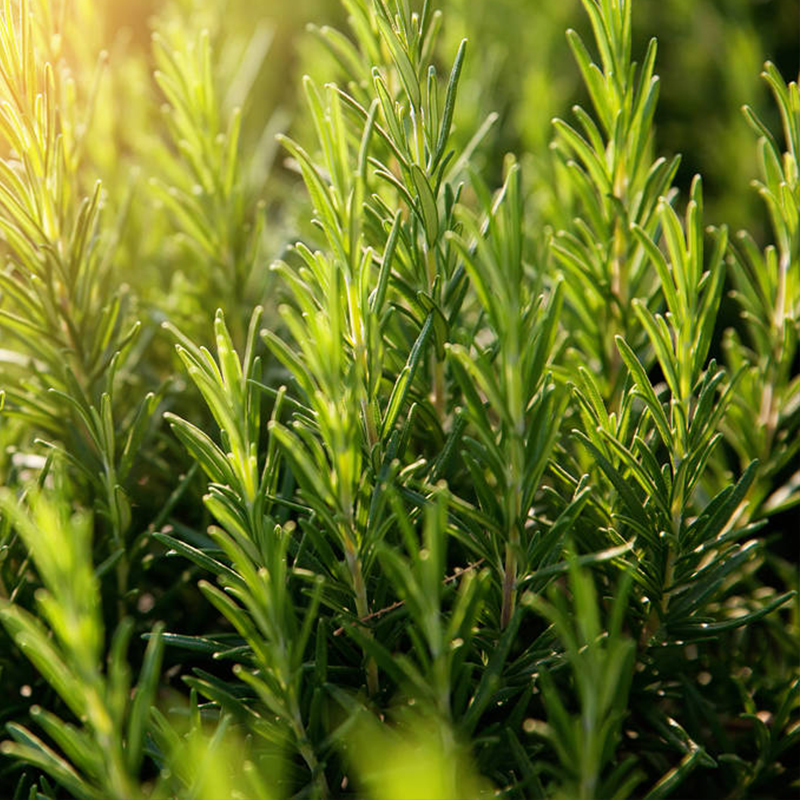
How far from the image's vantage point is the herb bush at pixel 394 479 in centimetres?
35

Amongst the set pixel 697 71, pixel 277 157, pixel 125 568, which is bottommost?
pixel 125 568

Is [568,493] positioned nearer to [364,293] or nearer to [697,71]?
[364,293]

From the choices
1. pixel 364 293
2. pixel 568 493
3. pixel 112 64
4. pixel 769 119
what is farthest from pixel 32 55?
pixel 769 119

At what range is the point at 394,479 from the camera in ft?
1.33

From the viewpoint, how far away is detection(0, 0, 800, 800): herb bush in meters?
0.35

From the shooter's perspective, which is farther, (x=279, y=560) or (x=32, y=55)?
(x=32, y=55)

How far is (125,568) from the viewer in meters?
0.50

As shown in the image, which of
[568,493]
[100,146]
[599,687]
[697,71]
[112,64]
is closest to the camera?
[599,687]

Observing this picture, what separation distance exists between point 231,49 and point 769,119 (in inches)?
23.3

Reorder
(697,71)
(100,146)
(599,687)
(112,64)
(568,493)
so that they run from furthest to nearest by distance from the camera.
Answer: (697,71), (112,64), (100,146), (568,493), (599,687)

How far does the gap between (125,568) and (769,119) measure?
848 mm

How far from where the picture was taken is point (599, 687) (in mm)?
319

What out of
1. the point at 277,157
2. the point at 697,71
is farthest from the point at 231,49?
the point at 697,71

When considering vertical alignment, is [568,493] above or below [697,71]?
below
